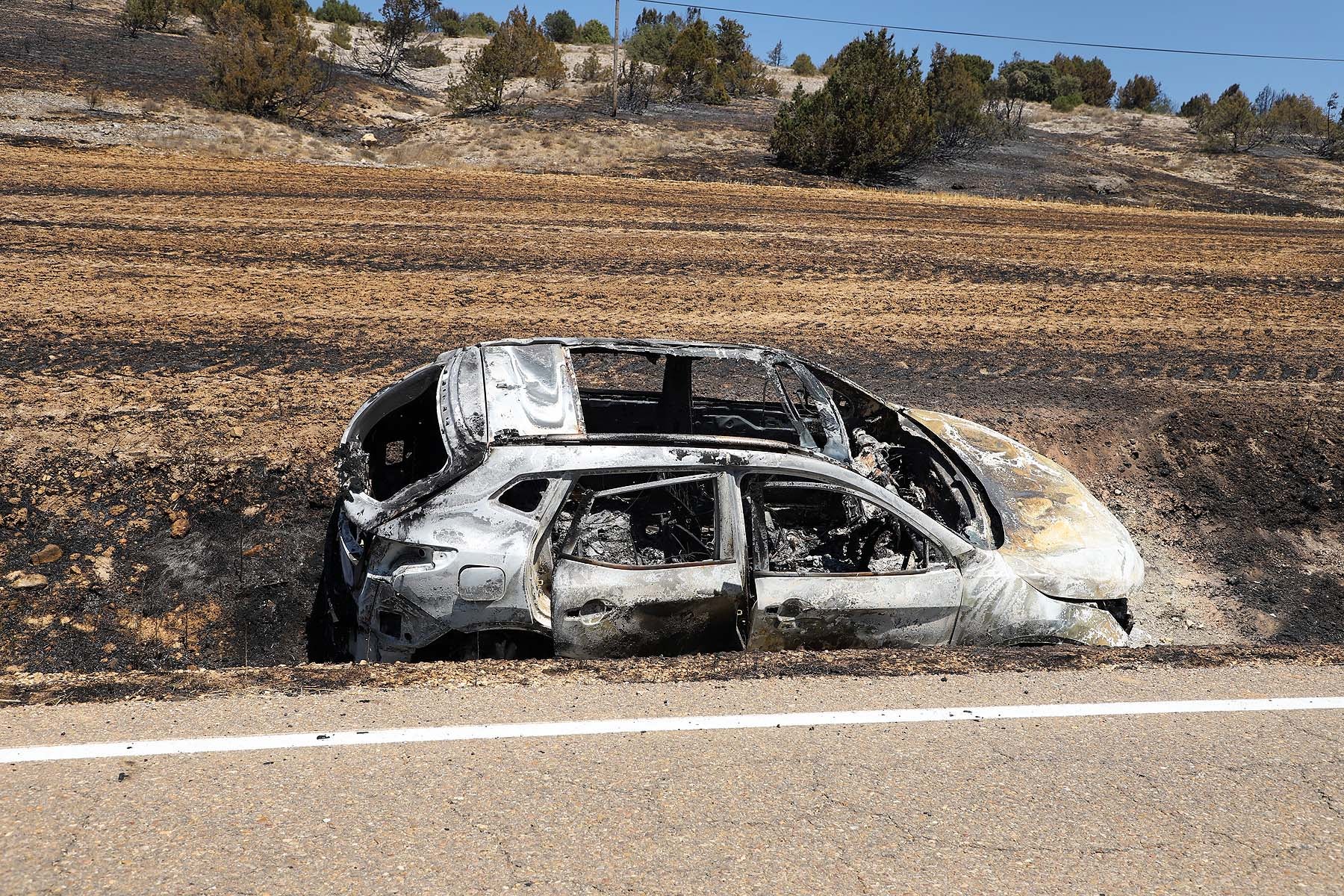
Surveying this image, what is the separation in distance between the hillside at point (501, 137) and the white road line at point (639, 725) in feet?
68.7

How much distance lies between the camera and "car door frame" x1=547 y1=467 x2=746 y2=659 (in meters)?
5.20

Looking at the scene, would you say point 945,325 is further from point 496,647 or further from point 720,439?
point 496,647

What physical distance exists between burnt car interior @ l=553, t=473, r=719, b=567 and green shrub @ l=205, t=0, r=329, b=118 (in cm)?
2403

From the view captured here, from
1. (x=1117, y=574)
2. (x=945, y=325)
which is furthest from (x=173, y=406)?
(x=945, y=325)

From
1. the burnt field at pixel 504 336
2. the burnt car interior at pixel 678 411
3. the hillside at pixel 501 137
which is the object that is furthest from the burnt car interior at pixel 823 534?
the hillside at pixel 501 137

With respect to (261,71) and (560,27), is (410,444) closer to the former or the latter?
(261,71)

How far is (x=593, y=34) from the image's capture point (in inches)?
2288

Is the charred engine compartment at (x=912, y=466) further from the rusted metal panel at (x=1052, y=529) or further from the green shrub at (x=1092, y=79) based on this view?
the green shrub at (x=1092, y=79)

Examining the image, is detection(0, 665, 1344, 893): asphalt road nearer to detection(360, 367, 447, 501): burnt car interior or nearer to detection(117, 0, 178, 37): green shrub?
detection(360, 367, 447, 501): burnt car interior

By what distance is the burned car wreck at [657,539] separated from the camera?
200 inches

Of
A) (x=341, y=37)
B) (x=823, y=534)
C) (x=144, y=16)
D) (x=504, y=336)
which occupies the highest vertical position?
(x=341, y=37)

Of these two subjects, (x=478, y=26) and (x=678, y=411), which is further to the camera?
(x=478, y=26)

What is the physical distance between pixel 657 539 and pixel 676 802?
2.26m

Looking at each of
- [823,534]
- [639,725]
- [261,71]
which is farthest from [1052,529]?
[261,71]
